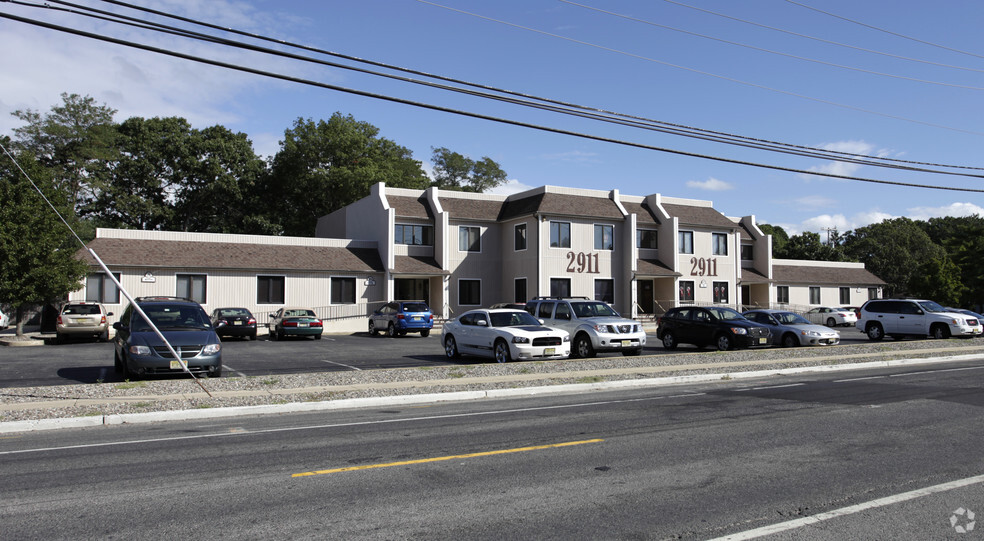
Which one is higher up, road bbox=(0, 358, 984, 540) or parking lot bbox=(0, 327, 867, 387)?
parking lot bbox=(0, 327, 867, 387)

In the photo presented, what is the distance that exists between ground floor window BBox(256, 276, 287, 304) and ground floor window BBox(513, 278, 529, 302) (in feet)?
42.6

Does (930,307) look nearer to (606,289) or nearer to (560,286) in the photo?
(606,289)

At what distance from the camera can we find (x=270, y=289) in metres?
35.0

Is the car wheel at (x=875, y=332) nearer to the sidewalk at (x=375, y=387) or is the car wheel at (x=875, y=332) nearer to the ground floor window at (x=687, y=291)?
the sidewalk at (x=375, y=387)

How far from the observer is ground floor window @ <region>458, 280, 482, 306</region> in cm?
4025

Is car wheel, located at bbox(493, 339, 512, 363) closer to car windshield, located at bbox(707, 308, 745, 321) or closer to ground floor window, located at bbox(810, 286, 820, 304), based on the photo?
car windshield, located at bbox(707, 308, 745, 321)

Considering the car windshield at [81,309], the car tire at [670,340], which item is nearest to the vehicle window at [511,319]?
the car tire at [670,340]

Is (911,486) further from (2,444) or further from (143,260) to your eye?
(143,260)

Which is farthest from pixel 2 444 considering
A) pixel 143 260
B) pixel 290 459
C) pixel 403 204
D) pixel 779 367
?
pixel 403 204

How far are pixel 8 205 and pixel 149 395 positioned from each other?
2031 centimetres

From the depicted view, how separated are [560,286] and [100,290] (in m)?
23.1

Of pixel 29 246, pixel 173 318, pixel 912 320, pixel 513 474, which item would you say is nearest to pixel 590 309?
pixel 173 318

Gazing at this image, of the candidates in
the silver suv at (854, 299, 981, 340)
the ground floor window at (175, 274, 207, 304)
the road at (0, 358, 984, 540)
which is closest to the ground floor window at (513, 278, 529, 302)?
the ground floor window at (175, 274, 207, 304)

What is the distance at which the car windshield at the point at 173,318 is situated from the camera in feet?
49.5
